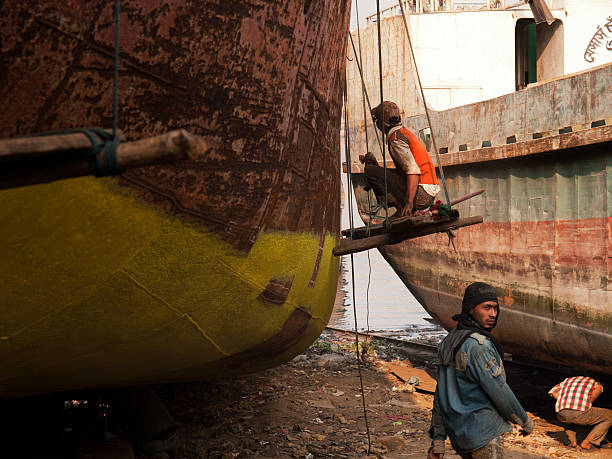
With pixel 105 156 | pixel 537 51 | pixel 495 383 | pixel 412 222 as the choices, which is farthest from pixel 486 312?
pixel 537 51

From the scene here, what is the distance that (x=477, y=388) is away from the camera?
3.28 metres

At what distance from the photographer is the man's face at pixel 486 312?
131 inches

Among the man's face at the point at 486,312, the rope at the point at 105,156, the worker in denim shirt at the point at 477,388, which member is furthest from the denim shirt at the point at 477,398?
the rope at the point at 105,156

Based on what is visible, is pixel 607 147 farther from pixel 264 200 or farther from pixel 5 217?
pixel 5 217

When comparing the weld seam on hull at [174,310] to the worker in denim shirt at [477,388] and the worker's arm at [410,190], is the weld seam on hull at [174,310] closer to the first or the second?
the worker in denim shirt at [477,388]

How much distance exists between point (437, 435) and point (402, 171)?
228 cm

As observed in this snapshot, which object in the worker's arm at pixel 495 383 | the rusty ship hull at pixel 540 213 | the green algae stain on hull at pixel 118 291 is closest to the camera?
the green algae stain on hull at pixel 118 291

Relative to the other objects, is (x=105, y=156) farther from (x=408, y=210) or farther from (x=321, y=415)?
(x=321, y=415)

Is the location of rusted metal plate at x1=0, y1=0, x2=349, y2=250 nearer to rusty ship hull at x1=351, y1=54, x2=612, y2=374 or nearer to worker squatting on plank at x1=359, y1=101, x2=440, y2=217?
worker squatting on plank at x1=359, y1=101, x2=440, y2=217

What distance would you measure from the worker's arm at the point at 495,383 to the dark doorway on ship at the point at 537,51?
7947 millimetres

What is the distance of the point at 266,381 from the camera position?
309 inches

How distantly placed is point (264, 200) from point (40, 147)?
1.79 m

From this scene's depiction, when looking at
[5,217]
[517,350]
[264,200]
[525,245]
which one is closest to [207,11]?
[264,200]

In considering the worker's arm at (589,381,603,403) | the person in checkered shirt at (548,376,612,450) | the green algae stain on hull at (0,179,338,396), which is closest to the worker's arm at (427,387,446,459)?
the green algae stain on hull at (0,179,338,396)
